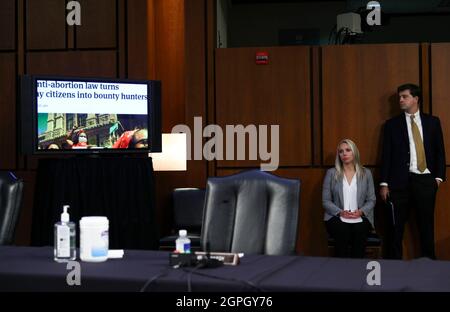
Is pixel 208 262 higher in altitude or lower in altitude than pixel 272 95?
lower

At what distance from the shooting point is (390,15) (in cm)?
1065

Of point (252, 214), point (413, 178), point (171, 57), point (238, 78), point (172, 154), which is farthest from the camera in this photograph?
point (171, 57)

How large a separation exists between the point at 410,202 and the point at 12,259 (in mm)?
4294

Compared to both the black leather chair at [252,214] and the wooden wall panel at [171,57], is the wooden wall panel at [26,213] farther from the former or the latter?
the black leather chair at [252,214]

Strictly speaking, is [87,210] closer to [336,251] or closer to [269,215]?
[336,251]

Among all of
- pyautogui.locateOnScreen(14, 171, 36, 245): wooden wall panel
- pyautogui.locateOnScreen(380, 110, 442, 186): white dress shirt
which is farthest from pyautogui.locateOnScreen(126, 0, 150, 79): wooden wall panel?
pyautogui.locateOnScreen(380, 110, 442, 186): white dress shirt

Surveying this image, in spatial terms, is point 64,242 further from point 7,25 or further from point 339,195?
point 7,25

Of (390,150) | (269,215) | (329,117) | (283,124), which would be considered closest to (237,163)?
(283,124)

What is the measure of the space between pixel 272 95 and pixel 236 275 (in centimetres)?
434

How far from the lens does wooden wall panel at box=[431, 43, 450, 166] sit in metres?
6.16

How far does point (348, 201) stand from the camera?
5.71m

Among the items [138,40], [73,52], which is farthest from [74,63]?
[138,40]

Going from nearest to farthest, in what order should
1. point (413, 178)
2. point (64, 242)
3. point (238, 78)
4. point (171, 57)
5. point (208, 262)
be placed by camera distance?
point (208, 262) → point (64, 242) → point (413, 178) → point (238, 78) → point (171, 57)

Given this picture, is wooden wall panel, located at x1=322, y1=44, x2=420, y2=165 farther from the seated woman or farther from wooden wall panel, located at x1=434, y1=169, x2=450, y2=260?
wooden wall panel, located at x1=434, y1=169, x2=450, y2=260
